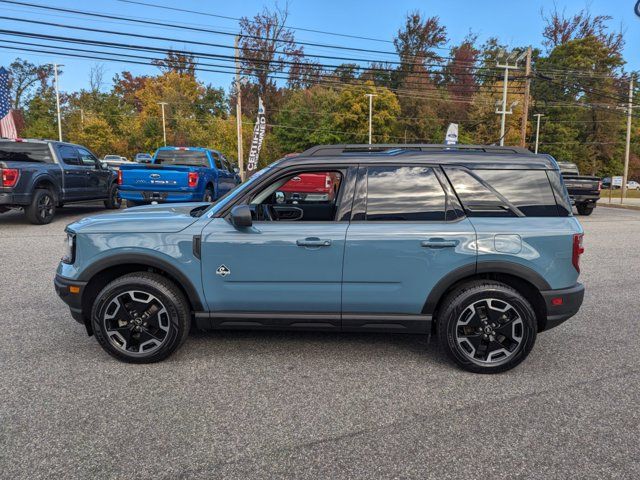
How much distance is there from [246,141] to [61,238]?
1559 inches

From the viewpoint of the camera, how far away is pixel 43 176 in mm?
11133

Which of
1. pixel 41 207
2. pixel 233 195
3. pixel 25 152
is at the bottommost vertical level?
pixel 41 207

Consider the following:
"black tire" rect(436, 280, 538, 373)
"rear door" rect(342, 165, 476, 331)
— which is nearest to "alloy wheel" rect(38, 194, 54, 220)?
"rear door" rect(342, 165, 476, 331)

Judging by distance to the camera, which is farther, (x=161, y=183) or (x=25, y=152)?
(x=161, y=183)

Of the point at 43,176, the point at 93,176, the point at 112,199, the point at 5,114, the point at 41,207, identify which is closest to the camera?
the point at 43,176

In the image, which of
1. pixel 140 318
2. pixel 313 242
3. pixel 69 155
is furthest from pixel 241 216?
pixel 69 155

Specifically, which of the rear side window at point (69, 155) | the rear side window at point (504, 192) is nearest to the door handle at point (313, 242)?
the rear side window at point (504, 192)

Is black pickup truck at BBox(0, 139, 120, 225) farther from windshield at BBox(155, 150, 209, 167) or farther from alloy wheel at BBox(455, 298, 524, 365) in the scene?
alloy wheel at BBox(455, 298, 524, 365)

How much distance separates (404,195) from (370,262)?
61 centimetres

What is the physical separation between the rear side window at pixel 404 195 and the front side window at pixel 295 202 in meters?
0.30

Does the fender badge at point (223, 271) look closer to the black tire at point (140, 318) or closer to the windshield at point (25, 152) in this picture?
the black tire at point (140, 318)

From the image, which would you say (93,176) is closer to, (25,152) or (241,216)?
(25,152)

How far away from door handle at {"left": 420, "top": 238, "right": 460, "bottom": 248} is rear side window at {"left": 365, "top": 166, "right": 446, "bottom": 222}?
0.20 m

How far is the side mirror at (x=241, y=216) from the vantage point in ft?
11.5
